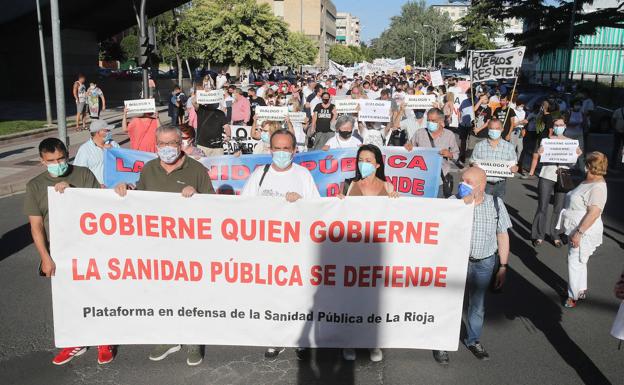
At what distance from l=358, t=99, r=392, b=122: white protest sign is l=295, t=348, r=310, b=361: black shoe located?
5.84 m

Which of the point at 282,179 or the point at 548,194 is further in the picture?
the point at 548,194

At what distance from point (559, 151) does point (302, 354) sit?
15.6ft

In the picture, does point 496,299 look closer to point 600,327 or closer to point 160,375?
point 600,327

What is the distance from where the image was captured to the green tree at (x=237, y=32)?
3469 centimetres

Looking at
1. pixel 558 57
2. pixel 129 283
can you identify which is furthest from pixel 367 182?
pixel 558 57

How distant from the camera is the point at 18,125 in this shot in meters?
19.3

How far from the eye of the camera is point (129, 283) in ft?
14.1

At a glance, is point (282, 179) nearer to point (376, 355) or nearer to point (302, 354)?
point (302, 354)

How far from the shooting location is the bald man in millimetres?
4387

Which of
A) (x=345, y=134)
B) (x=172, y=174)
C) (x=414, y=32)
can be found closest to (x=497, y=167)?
(x=345, y=134)

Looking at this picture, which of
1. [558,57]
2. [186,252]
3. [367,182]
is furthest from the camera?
[558,57]

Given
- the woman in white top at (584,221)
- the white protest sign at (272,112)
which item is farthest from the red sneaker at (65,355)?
the white protest sign at (272,112)

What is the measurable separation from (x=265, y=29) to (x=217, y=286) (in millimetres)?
33736

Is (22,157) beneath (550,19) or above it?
beneath
